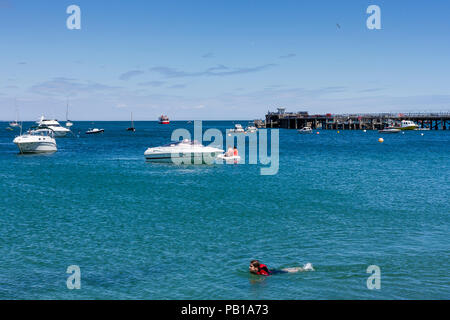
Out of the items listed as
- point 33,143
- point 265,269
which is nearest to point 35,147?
point 33,143

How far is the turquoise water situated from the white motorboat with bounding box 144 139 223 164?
11896 mm

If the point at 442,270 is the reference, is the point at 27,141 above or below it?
above

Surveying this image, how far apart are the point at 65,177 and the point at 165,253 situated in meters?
30.1

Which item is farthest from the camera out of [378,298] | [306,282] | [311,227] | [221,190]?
[221,190]

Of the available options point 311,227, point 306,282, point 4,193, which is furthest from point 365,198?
point 4,193

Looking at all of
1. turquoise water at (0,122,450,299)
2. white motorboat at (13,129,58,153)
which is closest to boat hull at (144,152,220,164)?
turquoise water at (0,122,450,299)

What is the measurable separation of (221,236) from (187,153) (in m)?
35.2

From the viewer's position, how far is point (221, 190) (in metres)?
38.3

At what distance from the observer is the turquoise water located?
16.5 meters

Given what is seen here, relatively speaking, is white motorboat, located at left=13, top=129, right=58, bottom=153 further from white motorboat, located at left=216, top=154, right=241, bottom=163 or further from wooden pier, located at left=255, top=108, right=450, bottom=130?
wooden pier, located at left=255, top=108, right=450, bottom=130

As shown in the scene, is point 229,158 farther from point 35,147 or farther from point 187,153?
point 35,147
